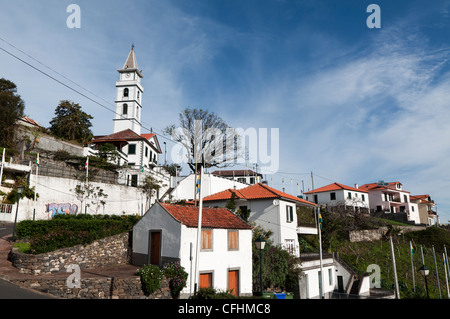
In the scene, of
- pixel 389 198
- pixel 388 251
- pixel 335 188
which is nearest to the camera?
pixel 388 251

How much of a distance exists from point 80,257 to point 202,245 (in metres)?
7.22

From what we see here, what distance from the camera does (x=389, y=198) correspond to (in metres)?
66.5

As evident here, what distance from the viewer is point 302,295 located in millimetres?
23562

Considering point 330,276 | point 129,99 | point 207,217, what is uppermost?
point 129,99

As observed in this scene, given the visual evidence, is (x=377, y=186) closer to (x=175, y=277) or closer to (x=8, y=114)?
(x=175, y=277)

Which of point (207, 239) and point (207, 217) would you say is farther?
point (207, 217)

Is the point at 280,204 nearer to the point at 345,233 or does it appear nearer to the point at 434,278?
the point at 345,233

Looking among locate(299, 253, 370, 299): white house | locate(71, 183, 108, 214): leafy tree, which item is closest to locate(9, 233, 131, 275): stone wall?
locate(71, 183, 108, 214): leafy tree

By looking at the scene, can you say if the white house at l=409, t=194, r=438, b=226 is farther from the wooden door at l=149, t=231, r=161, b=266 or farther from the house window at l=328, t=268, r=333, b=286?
the wooden door at l=149, t=231, r=161, b=266

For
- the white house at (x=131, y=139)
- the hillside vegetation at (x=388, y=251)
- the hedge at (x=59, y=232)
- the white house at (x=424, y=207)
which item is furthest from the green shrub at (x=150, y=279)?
the white house at (x=424, y=207)

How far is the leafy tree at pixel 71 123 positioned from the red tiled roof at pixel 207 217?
30902 millimetres

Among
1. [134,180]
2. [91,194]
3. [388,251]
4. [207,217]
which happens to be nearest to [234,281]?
[207,217]

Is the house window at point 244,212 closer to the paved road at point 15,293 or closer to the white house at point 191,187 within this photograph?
the white house at point 191,187

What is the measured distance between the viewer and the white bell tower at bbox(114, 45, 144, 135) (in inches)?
2112
